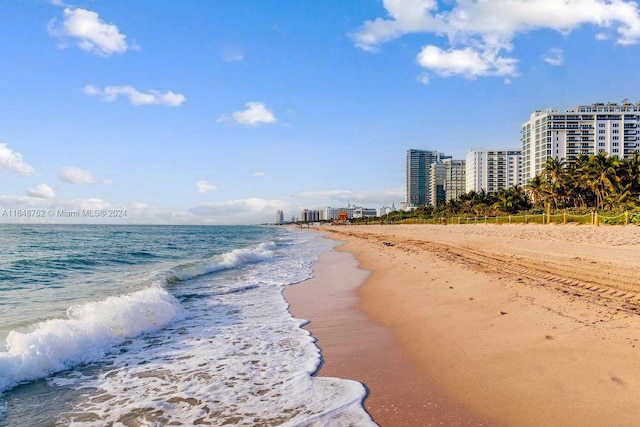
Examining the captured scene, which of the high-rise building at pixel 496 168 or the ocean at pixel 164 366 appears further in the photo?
the high-rise building at pixel 496 168

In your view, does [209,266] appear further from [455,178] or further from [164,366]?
[455,178]

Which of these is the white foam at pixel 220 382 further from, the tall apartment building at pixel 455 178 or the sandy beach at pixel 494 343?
the tall apartment building at pixel 455 178

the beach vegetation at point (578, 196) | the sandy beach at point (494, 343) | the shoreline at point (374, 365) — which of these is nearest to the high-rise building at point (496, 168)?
the beach vegetation at point (578, 196)

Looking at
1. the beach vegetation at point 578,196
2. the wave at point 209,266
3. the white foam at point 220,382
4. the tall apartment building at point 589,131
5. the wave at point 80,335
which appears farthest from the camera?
the tall apartment building at point 589,131

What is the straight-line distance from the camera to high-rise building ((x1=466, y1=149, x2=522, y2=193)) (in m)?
165

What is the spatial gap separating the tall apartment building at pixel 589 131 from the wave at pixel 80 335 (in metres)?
141

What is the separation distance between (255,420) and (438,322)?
3.70 m

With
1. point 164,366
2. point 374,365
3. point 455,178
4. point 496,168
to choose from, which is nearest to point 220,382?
point 164,366

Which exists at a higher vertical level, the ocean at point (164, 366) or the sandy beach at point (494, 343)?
the sandy beach at point (494, 343)

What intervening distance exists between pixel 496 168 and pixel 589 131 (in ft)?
129

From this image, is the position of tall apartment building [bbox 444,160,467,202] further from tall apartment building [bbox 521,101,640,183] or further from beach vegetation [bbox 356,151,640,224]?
beach vegetation [bbox 356,151,640,224]

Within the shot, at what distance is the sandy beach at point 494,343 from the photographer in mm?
3510

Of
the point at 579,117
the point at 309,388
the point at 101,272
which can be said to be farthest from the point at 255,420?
the point at 579,117

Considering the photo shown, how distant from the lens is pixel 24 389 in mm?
4473
